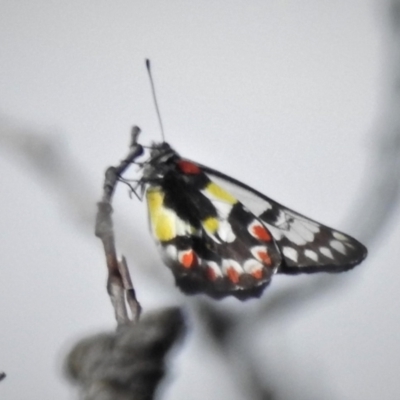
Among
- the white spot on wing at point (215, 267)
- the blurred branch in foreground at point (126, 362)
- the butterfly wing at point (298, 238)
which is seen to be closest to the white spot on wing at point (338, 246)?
the butterfly wing at point (298, 238)

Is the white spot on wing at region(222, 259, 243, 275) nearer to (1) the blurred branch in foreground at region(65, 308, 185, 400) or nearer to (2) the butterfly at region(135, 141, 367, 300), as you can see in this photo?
(2) the butterfly at region(135, 141, 367, 300)

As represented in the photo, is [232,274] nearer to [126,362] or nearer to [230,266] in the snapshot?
[230,266]

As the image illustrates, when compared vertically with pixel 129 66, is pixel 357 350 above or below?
below

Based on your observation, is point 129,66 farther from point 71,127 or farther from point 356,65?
point 356,65

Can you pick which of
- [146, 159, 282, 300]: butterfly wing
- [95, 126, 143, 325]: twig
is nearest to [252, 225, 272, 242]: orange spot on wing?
[146, 159, 282, 300]: butterfly wing

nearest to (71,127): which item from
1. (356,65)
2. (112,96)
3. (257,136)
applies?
(112,96)

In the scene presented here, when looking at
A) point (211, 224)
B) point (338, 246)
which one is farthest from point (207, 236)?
point (338, 246)

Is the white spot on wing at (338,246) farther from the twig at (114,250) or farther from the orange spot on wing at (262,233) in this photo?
the twig at (114,250)

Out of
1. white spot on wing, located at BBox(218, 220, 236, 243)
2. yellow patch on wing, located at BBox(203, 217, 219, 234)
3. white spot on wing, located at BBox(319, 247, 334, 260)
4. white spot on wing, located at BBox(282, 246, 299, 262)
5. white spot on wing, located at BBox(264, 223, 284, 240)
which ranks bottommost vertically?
white spot on wing, located at BBox(319, 247, 334, 260)
